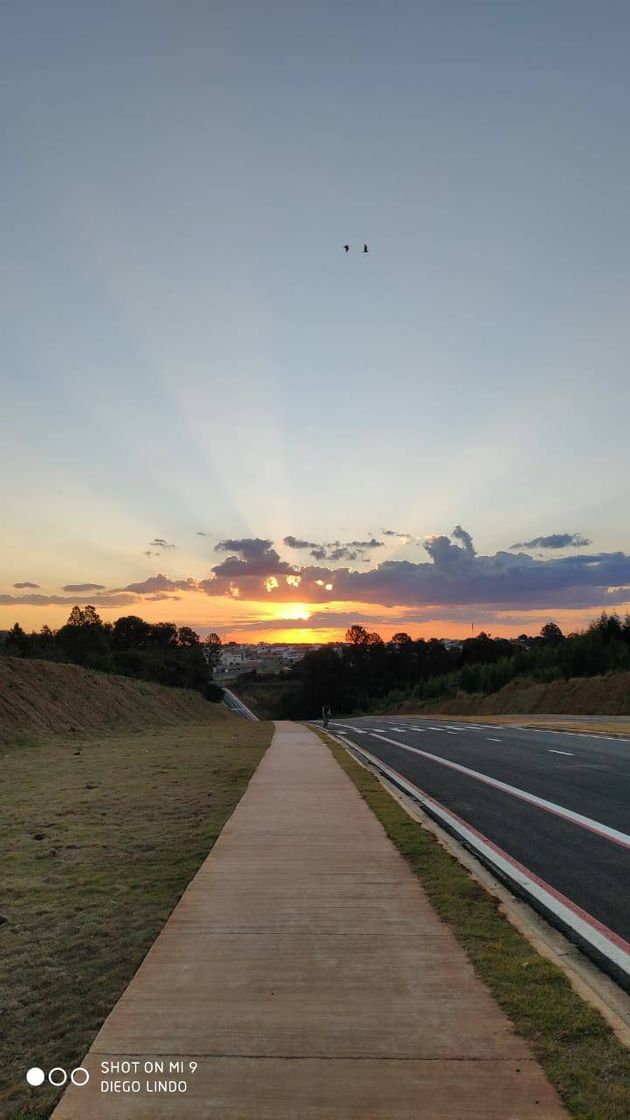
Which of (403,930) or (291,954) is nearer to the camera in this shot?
(291,954)

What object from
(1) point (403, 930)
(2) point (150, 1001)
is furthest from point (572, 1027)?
(2) point (150, 1001)

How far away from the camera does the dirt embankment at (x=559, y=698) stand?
4072 cm

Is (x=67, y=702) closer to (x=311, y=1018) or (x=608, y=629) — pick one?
(x=311, y=1018)

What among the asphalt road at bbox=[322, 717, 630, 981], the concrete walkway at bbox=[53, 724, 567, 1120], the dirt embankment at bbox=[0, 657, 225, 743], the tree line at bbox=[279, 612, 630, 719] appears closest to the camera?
the concrete walkway at bbox=[53, 724, 567, 1120]

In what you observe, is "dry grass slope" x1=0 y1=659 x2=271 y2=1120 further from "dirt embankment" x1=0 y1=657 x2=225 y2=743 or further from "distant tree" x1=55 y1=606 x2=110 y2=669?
"distant tree" x1=55 y1=606 x2=110 y2=669

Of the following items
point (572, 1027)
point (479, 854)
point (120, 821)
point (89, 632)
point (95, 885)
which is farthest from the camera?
point (89, 632)

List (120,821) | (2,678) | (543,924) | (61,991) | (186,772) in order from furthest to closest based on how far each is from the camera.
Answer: (2,678), (186,772), (120,821), (543,924), (61,991)

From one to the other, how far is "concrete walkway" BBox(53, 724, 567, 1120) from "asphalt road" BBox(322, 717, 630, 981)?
5.79 ft

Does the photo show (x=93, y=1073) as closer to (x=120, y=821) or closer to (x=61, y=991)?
(x=61, y=991)

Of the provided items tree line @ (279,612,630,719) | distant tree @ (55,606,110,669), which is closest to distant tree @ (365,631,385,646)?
tree line @ (279,612,630,719)

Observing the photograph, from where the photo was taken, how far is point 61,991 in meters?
4.54

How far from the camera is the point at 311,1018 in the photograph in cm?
397

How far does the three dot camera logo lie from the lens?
3.49m

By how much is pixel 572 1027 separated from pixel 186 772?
504 inches
